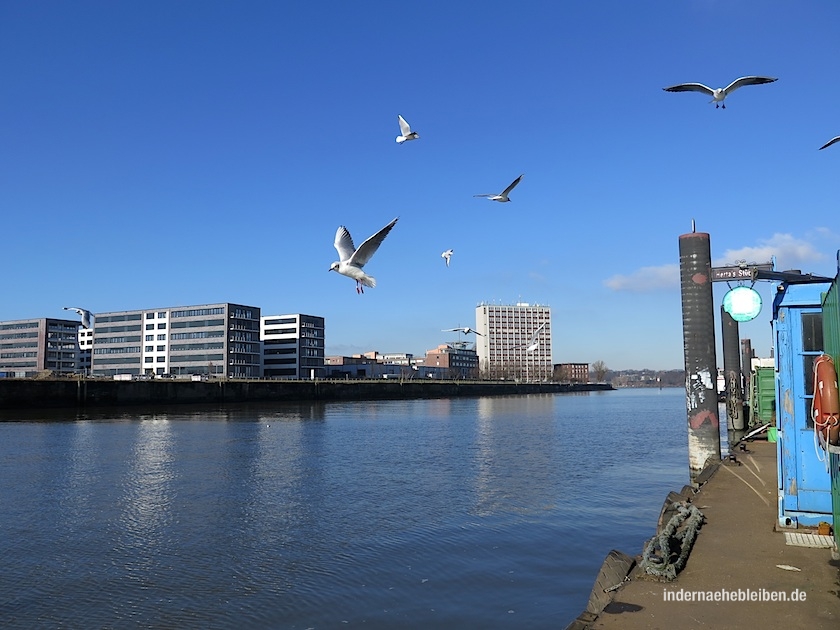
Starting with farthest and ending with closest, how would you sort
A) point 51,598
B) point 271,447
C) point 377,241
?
1. point 271,447
2. point 377,241
3. point 51,598

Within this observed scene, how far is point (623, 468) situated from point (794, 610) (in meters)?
20.7

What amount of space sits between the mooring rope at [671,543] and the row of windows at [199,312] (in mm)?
162422

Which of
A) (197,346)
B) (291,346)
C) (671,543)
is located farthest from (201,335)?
(671,543)

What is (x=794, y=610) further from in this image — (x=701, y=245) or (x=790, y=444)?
(x=701, y=245)

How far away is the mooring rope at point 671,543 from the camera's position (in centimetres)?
788

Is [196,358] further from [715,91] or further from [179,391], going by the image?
[715,91]

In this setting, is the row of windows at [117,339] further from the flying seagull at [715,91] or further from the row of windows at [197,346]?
the flying seagull at [715,91]

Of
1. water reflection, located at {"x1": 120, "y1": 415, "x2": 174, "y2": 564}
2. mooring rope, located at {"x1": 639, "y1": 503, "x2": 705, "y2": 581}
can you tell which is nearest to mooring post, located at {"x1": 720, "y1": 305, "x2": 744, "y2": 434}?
mooring rope, located at {"x1": 639, "y1": 503, "x2": 705, "y2": 581}

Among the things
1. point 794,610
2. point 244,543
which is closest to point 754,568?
point 794,610

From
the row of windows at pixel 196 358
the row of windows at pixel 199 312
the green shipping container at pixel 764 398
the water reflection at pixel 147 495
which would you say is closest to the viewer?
the water reflection at pixel 147 495

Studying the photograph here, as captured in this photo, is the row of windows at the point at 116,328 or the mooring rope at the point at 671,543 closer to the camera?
the mooring rope at the point at 671,543

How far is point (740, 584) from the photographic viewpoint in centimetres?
742

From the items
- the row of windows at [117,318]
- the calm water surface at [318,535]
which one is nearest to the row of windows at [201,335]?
the row of windows at [117,318]

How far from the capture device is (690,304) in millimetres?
19312
